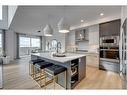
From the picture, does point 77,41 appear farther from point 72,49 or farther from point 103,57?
point 103,57

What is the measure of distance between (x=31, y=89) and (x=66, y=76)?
100 centimetres

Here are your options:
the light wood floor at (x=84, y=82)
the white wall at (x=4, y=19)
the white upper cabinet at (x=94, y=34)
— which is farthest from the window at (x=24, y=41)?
the white upper cabinet at (x=94, y=34)

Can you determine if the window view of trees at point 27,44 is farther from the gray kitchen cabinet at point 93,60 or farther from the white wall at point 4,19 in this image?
the gray kitchen cabinet at point 93,60

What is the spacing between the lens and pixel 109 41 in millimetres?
4414

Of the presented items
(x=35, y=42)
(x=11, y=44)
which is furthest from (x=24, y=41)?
(x=11, y=44)

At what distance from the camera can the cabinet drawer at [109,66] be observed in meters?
4.20

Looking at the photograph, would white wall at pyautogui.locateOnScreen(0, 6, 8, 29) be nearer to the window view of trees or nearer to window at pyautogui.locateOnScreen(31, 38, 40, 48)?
the window view of trees

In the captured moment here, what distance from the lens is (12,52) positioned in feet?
25.1

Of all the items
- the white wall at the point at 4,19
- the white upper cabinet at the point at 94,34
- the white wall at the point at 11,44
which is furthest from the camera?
the white wall at the point at 11,44

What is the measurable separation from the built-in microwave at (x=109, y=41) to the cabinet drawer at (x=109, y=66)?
818 mm

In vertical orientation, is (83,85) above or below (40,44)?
below

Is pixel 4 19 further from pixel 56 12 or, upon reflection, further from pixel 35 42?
pixel 56 12

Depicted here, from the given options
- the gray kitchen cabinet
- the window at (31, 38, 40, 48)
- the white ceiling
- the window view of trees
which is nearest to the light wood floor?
the gray kitchen cabinet

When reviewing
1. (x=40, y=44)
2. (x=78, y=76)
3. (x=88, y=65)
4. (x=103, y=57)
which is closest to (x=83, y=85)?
(x=78, y=76)
